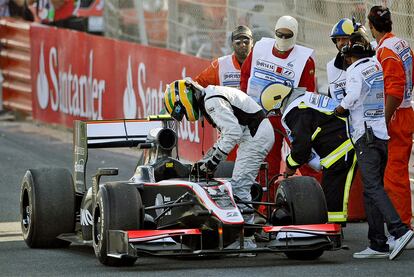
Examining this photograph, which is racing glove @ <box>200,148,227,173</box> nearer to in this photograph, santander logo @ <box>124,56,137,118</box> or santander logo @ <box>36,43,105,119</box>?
santander logo @ <box>124,56,137,118</box>

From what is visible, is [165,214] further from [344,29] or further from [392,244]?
[344,29]

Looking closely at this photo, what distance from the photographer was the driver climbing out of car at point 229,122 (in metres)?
9.93

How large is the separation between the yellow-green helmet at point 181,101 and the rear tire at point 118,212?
2.64ft

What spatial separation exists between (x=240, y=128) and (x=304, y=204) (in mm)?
748

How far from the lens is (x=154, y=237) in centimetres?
929

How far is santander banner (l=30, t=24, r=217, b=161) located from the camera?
1784 cm

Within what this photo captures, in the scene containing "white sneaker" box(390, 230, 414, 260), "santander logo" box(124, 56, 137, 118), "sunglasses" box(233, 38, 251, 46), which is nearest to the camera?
"white sneaker" box(390, 230, 414, 260)

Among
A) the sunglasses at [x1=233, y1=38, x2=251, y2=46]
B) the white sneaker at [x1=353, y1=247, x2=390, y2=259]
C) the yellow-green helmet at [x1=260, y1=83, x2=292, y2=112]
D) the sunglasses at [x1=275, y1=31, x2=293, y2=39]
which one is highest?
the sunglasses at [x1=275, y1=31, x2=293, y2=39]

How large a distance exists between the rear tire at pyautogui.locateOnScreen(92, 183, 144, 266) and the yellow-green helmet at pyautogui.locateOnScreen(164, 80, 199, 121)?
80cm

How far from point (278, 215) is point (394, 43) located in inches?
74.2

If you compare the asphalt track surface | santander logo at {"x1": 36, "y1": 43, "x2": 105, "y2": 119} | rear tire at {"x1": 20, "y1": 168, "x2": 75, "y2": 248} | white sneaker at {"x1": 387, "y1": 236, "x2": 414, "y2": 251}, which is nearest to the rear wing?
rear tire at {"x1": 20, "y1": 168, "x2": 75, "y2": 248}

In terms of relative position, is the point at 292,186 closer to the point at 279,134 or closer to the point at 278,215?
the point at 278,215

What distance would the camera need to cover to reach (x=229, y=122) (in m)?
9.94

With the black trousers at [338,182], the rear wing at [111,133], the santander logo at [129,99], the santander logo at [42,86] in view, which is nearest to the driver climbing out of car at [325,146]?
the black trousers at [338,182]
